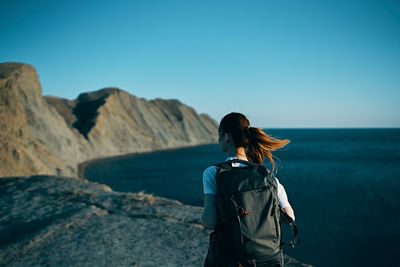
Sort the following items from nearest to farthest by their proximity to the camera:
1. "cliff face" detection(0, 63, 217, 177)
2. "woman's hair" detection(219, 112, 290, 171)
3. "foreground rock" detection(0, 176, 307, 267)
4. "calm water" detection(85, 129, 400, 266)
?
"woman's hair" detection(219, 112, 290, 171) → "foreground rock" detection(0, 176, 307, 267) → "calm water" detection(85, 129, 400, 266) → "cliff face" detection(0, 63, 217, 177)

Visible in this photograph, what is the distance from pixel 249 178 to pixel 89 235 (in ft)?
17.0

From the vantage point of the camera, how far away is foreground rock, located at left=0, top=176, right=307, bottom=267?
477 centimetres

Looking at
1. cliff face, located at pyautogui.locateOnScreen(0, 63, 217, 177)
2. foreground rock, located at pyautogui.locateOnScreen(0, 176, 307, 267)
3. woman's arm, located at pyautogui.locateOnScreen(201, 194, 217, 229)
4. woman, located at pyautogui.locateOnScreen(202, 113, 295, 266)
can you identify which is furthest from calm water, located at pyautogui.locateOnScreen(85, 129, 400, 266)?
woman's arm, located at pyautogui.locateOnScreen(201, 194, 217, 229)

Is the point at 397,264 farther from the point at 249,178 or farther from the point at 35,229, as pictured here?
the point at 35,229

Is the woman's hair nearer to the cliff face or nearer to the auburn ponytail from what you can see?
the auburn ponytail

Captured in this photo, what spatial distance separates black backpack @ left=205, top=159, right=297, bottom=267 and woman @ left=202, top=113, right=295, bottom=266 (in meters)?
0.05

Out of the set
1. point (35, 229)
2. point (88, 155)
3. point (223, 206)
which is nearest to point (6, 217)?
point (35, 229)

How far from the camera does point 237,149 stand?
1860mm

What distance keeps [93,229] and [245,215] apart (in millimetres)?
5409

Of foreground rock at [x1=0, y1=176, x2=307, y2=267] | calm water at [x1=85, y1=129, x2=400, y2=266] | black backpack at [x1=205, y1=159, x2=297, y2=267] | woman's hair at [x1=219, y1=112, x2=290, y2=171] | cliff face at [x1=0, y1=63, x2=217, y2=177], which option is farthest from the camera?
cliff face at [x1=0, y1=63, x2=217, y2=177]

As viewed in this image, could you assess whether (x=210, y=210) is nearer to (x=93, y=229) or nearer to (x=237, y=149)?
(x=237, y=149)

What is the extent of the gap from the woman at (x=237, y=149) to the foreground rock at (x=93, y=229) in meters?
3.38

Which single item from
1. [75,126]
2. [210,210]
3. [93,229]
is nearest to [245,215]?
[210,210]

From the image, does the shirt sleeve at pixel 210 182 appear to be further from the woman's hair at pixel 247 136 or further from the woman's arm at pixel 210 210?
the woman's hair at pixel 247 136
